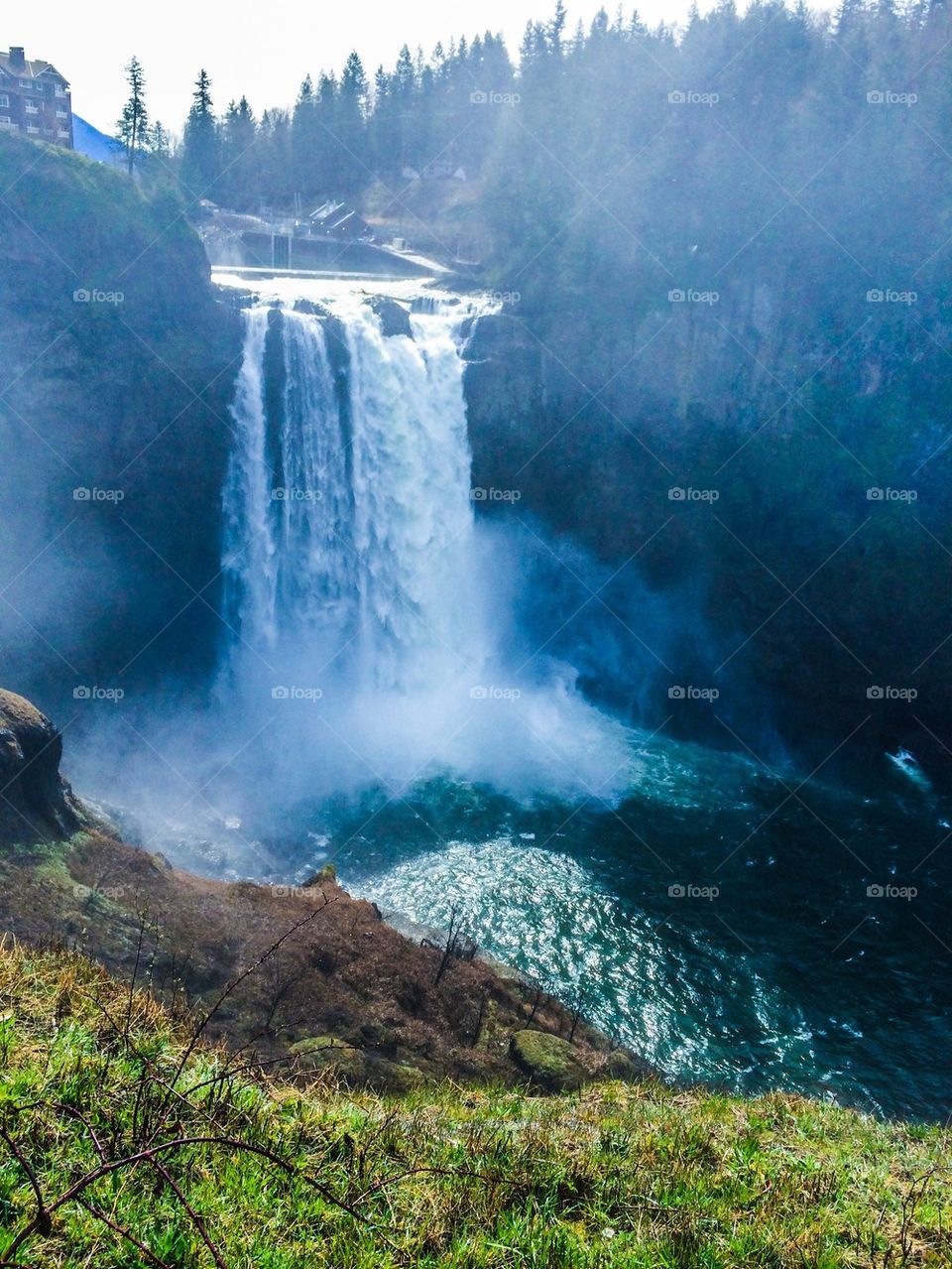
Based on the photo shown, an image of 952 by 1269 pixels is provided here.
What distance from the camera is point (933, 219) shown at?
29844 mm

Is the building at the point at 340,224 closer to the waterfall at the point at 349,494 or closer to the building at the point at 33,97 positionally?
the building at the point at 33,97

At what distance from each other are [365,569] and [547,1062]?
19.1 m

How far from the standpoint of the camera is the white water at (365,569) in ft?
86.2

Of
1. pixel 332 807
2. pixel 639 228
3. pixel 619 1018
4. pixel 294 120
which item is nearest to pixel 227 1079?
pixel 619 1018

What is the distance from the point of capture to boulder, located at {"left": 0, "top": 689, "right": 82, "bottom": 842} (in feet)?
40.9

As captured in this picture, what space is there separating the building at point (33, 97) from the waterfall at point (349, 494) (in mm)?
26186

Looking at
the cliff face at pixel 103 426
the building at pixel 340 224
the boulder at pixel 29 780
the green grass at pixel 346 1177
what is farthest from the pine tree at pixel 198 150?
the green grass at pixel 346 1177

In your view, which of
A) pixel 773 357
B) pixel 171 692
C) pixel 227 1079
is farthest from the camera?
pixel 773 357

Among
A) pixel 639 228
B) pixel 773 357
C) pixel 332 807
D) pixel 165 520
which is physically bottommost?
pixel 332 807

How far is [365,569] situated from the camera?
93.3 ft

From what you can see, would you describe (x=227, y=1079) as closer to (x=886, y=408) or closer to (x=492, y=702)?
(x=492, y=702)

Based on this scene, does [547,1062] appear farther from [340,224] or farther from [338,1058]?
[340,224]

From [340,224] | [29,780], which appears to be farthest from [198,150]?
[29,780]

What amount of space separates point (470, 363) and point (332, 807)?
1705 centimetres
